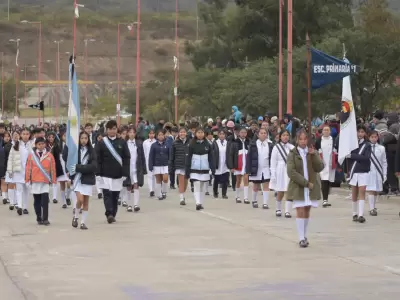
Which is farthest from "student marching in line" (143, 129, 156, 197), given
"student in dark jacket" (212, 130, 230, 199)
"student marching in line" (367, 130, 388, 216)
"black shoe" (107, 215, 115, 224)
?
"student marching in line" (367, 130, 388, 216)

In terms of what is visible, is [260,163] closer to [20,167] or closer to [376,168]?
[376,168]

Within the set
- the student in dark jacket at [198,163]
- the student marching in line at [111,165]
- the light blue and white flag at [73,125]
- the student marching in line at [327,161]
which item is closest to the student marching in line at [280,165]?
the student in dark jacket at [198,163]

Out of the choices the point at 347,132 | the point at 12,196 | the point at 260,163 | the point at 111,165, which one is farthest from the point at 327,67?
the point at 12,196

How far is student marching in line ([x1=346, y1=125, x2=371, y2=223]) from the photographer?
63.4 feet

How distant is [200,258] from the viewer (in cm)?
1435

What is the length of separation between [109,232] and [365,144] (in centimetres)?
487

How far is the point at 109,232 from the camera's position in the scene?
1808cm

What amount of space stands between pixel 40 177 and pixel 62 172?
3939 millimetres

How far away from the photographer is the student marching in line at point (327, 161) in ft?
76.5

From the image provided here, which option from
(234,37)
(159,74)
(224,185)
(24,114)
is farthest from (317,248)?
(24,114)

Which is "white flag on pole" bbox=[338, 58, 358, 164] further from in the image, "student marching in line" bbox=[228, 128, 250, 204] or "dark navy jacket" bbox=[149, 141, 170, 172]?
"dark navy jacket" bbox=[149, 141, 170, 172]

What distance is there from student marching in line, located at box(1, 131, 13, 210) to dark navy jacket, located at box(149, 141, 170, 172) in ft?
12.1

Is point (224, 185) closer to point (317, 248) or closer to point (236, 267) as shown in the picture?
point (317, 248)

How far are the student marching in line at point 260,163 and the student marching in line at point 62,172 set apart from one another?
3871mm
